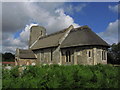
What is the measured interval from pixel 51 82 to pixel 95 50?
19.6 meters

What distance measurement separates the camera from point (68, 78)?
16.9 feet

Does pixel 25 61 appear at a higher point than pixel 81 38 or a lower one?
lower

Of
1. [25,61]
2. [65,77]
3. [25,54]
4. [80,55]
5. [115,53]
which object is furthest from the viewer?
[115,53]

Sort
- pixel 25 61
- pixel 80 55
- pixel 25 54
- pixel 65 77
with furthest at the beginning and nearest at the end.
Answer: pixel 25 54 < pixel 25 61 < pixel 80 55 < pixel 65 77

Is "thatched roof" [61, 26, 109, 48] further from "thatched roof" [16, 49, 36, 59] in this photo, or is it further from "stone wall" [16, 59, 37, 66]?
"thatched roof" [16, 49, 36, 59]

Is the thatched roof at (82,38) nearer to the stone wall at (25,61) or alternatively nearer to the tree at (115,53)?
the stone wall at (25,61)

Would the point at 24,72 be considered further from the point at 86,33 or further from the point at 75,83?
the point at 86,33

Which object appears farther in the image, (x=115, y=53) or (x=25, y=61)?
(x=115, y=53)

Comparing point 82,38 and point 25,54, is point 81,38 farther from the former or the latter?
point 25,54

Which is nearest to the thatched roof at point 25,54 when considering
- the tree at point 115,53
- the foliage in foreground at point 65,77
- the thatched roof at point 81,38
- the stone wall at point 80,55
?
the stone wall at point 80,55

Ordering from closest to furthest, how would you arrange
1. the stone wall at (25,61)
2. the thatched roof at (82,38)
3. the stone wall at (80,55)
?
the stone wall at (80,55) < the thatched roof at (82,38) < the stone wall at (25,61)

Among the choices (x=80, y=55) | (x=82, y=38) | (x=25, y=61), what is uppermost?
(x=82, y=38)

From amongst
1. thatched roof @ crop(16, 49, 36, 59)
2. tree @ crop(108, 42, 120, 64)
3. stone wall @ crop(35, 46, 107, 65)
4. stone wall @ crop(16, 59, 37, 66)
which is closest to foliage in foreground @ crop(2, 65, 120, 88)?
stone wall @ crop(35, 46, 107, 65)

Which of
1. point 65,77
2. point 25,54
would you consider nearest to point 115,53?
point 25,54
